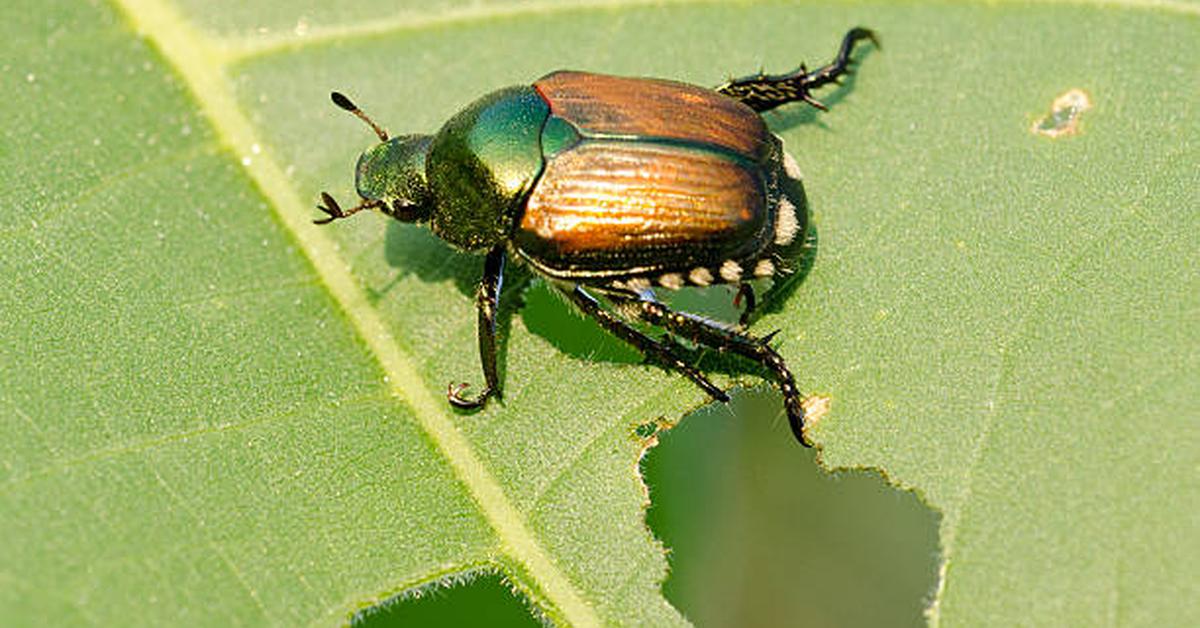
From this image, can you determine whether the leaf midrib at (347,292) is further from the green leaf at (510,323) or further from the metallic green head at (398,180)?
the metallic green head at (398,180)

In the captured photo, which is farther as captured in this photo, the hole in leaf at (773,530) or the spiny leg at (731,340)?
the hole in leaf at (773,530)

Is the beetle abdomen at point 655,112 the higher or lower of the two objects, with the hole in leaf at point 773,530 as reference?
higher

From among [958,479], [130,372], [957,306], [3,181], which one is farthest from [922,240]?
[3,181]

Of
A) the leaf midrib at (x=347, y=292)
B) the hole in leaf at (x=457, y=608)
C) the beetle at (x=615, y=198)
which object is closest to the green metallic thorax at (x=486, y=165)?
the beetle at (x=615, y=198)

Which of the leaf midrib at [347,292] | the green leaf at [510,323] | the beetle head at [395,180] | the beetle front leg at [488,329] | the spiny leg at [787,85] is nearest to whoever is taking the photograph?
the green leaf at [510,323]

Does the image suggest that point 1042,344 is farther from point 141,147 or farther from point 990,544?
point 141,147

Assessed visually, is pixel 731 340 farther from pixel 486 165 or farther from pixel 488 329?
pixel 486 165

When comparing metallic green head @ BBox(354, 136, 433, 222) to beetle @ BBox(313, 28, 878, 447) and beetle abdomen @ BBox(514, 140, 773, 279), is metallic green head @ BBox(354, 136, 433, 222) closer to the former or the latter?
beetle @ BBox(313, 28, 878, 447)
